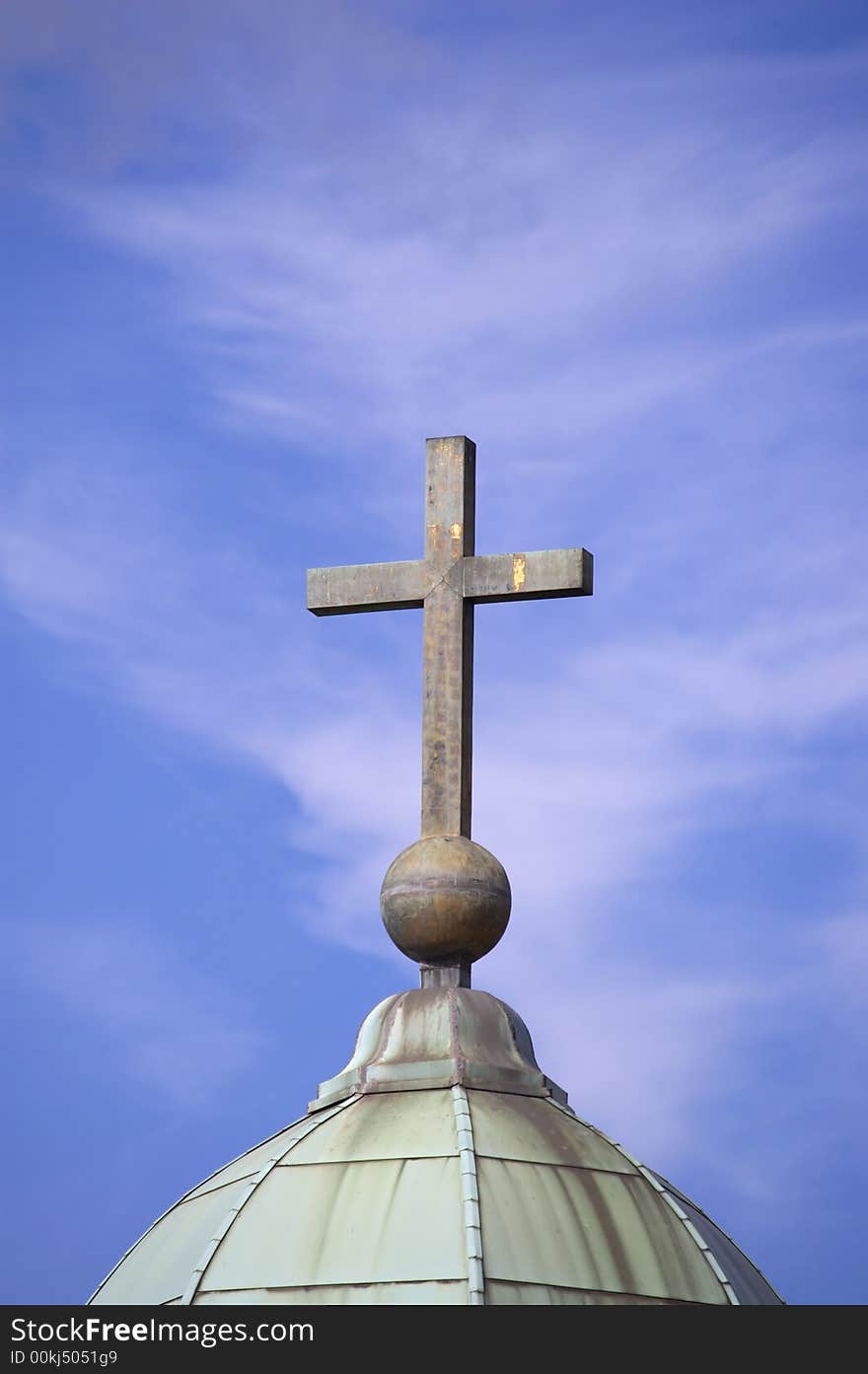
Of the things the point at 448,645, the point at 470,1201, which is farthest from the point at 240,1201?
the point at 448,645

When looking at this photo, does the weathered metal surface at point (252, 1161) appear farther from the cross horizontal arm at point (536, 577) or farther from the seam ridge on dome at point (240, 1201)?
the cross horizontal arm at point (536, 577)

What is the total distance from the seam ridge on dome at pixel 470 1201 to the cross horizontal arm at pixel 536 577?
10.8 feet

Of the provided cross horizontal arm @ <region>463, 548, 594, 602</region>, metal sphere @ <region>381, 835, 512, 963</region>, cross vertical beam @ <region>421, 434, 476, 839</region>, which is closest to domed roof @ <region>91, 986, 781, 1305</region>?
metal sphere @ <region>381, 835, 512, 963</region>

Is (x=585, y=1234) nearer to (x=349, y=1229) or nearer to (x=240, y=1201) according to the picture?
(x=349, y=1229)

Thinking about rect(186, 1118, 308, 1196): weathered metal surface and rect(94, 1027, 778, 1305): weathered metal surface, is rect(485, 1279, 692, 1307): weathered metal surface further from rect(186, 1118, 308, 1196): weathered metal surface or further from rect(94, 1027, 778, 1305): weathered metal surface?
rect(186, 1118, 308, 1196): weathered metal surface

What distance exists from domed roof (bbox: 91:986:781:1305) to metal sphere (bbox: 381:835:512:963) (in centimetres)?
33

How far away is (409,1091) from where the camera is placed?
18078 millimetres

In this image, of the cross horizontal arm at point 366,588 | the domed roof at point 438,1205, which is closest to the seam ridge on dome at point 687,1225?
the domed roof at point 438,1205

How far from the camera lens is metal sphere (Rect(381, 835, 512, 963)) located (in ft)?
61.0

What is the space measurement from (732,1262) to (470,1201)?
1946 mm

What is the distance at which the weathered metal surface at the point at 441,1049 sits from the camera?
1812cm

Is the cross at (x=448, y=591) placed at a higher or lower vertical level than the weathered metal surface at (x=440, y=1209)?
higher

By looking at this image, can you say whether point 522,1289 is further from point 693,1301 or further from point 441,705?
point 441,705
